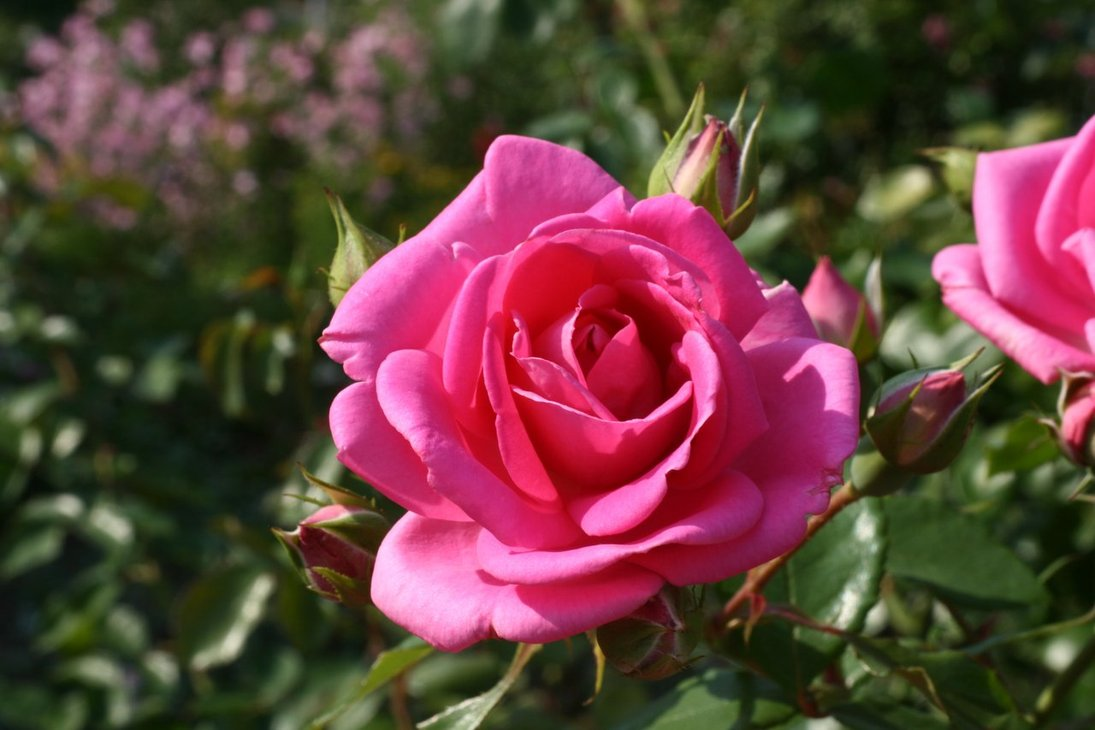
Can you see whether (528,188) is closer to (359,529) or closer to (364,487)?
(359,529)

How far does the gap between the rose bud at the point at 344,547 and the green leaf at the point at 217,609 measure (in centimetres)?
63

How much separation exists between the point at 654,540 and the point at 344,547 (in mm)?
177

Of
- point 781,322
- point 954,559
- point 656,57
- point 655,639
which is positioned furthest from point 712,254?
point 656,57

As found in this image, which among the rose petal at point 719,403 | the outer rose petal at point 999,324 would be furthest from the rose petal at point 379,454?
the outer rose petal at point 999,324

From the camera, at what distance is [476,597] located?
1.41 feet

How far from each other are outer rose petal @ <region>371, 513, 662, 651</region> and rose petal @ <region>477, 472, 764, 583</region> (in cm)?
1

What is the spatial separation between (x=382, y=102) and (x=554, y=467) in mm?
4532

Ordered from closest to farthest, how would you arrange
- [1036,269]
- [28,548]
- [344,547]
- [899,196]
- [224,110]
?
[344,547], [1036,269], [28,548], [899,196], [224,110]

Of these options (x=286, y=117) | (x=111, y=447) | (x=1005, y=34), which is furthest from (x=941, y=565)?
(x=286, y=117)

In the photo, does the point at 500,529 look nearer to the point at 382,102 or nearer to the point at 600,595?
the point at 600,595

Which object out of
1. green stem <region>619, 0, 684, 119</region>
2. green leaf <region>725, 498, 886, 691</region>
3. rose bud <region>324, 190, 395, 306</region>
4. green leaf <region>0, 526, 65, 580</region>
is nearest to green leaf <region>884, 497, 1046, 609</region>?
green leaf <region>725, 498, 886, 691</region>

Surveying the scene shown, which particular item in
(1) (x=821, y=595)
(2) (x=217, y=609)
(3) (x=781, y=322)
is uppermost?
(3) (x=781, y=322)

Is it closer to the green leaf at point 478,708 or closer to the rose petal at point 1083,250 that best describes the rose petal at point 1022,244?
the rose petal at point 1083,250

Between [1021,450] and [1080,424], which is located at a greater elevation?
[1080,424]
